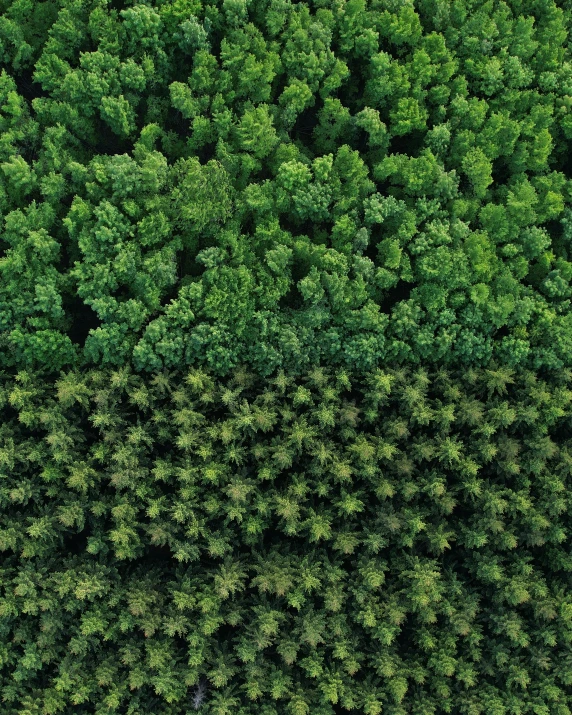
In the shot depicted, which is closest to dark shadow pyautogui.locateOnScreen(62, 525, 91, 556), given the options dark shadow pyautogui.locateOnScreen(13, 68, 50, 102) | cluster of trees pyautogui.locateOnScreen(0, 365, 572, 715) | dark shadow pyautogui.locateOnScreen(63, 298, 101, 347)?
cluster of trees pyautogui.locateOnScreen(0, 365, 572, 715)

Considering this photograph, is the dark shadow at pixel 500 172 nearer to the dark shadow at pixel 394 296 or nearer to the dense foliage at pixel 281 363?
the dense foliage at pixel 281 363

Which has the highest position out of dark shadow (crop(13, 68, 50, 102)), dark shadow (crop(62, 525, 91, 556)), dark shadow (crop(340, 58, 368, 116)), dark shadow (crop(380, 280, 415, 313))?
dark shadow (crop(340, 58, 368, 116))

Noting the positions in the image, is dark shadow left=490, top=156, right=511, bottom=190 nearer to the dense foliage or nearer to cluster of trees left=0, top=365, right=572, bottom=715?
the dense foliage

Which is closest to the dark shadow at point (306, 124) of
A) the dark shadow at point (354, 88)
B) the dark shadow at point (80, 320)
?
the dark shadow at point (354, 88)

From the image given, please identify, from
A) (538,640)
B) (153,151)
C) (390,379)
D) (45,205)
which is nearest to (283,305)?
(390,379)

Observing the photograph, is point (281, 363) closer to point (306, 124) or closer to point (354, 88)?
point (306, 124)
